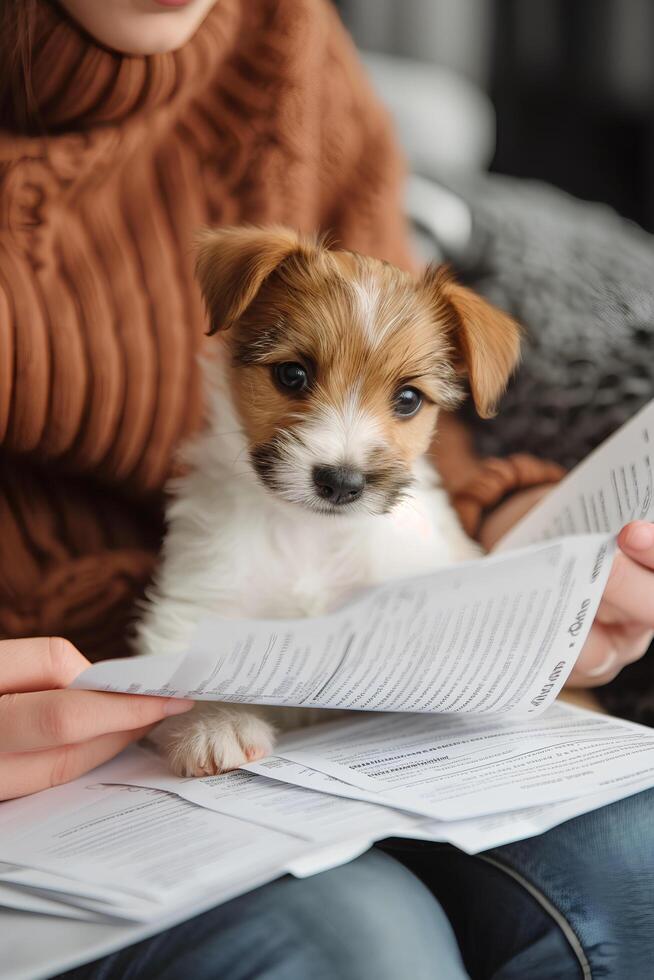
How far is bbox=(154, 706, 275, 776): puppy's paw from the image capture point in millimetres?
1328

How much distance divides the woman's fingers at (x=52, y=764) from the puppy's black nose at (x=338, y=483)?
1.58 feet

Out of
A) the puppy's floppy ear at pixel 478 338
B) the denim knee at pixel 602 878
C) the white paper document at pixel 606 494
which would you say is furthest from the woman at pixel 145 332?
the puppy's floppy ear at pixel 478 338

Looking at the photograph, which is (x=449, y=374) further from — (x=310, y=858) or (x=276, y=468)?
(x=310, y=858)

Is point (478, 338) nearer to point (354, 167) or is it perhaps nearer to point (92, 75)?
point (354, 167)

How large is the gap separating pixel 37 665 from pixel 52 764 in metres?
0.15

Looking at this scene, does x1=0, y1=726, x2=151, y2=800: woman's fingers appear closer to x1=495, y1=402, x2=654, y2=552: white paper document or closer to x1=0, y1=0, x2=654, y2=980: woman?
x1=0, y1=0, x2=654, y2=980: woman

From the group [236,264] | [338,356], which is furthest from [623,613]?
[236,264]

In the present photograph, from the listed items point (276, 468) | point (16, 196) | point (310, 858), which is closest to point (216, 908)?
point (310, 858)

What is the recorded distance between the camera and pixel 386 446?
1.46 m

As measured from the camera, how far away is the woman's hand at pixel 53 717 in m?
1.21

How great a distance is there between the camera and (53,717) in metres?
1.20

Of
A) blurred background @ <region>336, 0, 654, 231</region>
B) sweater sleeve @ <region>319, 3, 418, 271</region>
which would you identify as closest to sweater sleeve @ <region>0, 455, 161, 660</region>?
sweater sleeve @ <region>319, 3, 418, 271</region>

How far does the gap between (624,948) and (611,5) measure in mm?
4869

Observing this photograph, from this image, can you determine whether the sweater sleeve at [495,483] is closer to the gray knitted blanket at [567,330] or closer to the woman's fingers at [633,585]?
the gray knitted blanket at [567,330]
